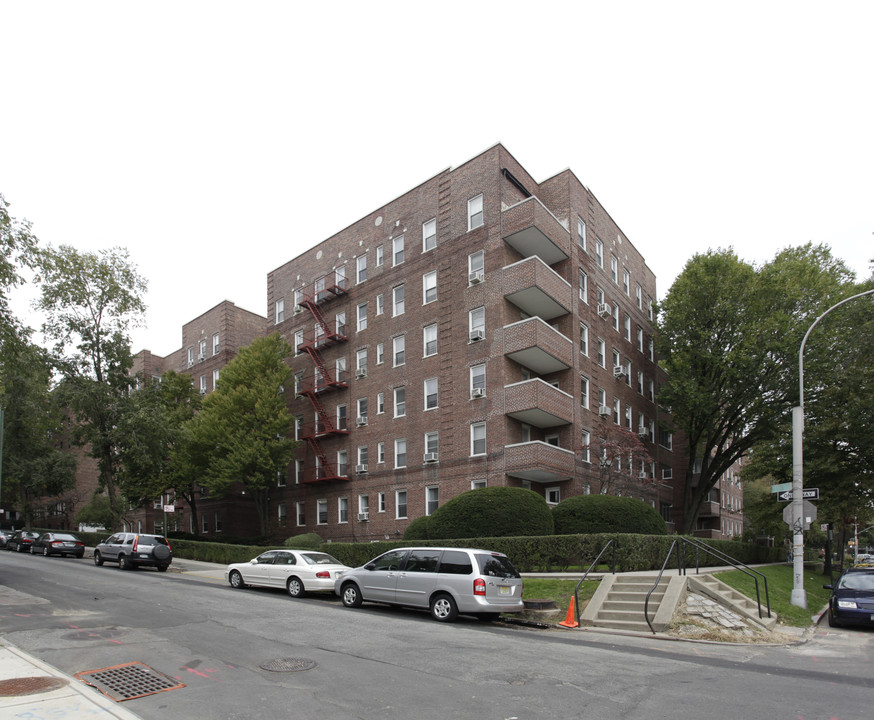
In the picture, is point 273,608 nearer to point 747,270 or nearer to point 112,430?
point 112,430

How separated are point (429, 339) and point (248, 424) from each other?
37.9ft

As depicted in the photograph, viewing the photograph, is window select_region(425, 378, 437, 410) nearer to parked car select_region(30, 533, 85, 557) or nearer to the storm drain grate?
parked car select_region(30, 533, 85, 557)

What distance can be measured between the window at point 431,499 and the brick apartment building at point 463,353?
69 mm

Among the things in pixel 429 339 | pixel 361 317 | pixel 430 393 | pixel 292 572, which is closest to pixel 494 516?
pixel 292 572

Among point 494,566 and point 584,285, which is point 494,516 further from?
point 584,285

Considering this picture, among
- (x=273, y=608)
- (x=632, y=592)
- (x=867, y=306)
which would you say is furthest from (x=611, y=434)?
(x=273, y=608)

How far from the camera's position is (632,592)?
15.5 m

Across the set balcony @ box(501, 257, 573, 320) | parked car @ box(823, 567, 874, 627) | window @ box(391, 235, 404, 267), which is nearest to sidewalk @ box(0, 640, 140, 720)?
parked car @ box(823, 567, 874, 627)

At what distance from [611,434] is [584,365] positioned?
404 cm

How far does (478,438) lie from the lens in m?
29.9

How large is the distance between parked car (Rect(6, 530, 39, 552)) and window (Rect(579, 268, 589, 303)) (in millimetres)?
33662

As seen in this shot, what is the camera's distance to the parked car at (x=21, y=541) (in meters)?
39.2

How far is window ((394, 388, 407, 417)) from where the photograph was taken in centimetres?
3347

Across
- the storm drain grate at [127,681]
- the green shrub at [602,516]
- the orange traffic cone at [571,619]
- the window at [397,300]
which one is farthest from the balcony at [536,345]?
the storm drain grate at [127,681]
